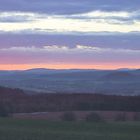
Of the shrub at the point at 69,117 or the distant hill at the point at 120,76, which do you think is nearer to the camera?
the shrub at the point at 69,117

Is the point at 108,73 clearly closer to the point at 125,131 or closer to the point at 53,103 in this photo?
the point at 53,103

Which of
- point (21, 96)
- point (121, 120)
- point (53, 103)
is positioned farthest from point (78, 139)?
point (21, 96)

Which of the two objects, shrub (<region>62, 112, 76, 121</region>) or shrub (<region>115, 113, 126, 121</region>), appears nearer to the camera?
shrub (<region>62, 112, 76, 121</region>)

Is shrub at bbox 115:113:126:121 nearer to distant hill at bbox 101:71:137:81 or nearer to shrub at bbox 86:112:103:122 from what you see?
shrub at bbox 86:112:103:122

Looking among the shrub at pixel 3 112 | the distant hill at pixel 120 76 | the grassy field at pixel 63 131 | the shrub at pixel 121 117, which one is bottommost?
the grassy field at pixel 63 131

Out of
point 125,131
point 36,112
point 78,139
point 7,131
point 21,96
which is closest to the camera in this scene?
point 78,139

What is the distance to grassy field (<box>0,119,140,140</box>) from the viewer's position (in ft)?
116

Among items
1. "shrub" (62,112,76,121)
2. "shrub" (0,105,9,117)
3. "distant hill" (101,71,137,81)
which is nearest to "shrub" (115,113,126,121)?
"shrub" (62,112,76,121)

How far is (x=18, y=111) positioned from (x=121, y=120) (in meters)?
11.8

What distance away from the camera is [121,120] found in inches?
2026

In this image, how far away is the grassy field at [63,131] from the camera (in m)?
35.4

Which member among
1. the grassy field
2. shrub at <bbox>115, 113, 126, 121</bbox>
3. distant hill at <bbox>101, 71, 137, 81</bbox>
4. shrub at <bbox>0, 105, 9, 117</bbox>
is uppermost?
distant hill at <bbox>101, 71, 137, 81</bbox>

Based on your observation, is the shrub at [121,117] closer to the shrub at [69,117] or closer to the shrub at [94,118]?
the shrub at [94,118]

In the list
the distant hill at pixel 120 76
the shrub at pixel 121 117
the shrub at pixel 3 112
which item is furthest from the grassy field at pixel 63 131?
the distant hill at pixel 120 76
